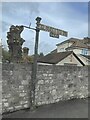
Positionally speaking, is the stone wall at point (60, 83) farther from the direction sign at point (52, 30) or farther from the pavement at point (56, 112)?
the direction sign at point (52, 30)

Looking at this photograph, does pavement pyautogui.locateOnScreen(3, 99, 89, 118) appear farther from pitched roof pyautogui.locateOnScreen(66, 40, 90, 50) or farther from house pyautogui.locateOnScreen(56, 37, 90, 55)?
→ pitched roof pyautogui.locateOnScreen(66, 40, 90, 50)

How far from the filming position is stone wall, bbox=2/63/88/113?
23.8ft

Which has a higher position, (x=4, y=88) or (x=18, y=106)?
(x=4, y=88)

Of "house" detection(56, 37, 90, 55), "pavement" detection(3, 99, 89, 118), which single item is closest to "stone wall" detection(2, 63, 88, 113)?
"pavement" detection(3, 99, 89, 118)

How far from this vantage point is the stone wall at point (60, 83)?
838cm

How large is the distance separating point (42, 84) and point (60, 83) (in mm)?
1183

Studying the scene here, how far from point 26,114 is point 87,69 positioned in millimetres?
5016

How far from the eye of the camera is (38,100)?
27.1ft

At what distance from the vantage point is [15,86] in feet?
24.4

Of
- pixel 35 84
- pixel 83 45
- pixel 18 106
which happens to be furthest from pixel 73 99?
pixel 83 45

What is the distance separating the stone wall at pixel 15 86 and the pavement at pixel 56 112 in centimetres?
30

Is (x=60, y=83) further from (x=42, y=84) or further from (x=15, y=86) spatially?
(x=15, y=86)

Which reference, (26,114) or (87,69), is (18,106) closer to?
(26,114)

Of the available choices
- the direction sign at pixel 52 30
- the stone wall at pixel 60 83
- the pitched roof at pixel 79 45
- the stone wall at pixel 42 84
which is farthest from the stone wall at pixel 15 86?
the pitched roof at pixel 79 45
